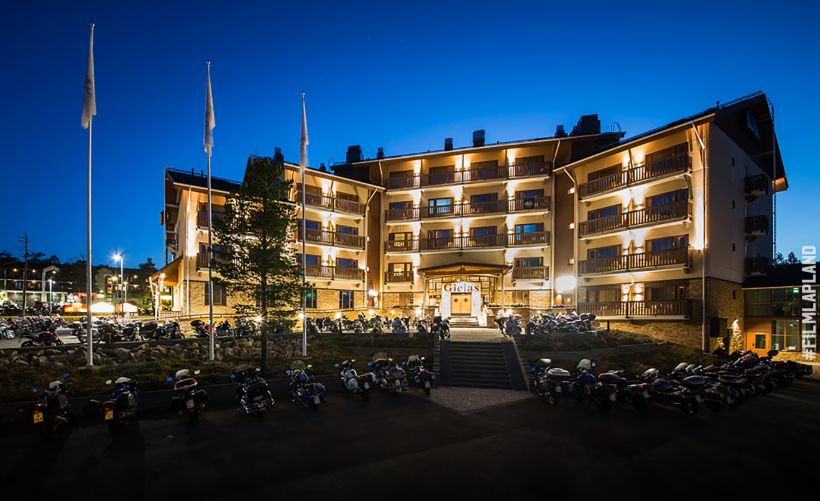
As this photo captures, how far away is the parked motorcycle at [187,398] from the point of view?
11.4 m

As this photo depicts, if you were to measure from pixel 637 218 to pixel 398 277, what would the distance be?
19660 mm

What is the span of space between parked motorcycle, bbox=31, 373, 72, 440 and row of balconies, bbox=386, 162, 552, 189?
30.5 meters

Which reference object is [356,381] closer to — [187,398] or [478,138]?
[187,398]

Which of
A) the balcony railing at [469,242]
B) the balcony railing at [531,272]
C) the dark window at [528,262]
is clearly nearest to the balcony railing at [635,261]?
the balcony railing at [531,272]

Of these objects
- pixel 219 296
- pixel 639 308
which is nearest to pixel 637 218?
pixel 639 308

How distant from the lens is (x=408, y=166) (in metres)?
39.6

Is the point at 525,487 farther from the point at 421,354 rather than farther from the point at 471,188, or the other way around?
the point at 471,188

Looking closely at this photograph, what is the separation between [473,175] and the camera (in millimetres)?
37125

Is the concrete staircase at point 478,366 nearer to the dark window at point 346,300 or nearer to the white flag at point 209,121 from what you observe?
the white flag at point 209,121

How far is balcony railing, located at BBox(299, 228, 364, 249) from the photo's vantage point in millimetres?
34875

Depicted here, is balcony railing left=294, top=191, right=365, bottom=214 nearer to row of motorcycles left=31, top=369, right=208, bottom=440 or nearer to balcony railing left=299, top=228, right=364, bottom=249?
balcony railing left=299, top=228, right=364, bottom=249

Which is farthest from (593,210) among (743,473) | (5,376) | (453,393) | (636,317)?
(5,376)

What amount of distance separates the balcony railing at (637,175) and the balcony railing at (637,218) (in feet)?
6.49

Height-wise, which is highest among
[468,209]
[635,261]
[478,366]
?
[468,209]
